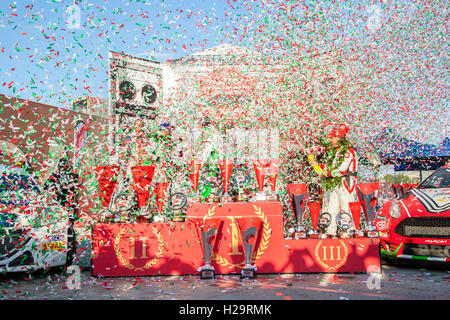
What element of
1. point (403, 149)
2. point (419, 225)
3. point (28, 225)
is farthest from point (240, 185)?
point (403, 149)

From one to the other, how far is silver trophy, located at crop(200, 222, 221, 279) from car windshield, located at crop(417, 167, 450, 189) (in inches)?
140

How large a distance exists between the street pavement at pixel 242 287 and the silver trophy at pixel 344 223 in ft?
1.80

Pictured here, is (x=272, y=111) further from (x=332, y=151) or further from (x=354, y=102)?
(x=332, y=151)

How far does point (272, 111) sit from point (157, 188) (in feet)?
13.3

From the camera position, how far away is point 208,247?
4.52 meters

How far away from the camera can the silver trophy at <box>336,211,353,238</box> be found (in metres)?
4.87

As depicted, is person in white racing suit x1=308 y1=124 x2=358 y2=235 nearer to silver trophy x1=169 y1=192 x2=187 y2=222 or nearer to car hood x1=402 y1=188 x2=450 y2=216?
car hood x1=402 y1=188 x2=450 y2=216

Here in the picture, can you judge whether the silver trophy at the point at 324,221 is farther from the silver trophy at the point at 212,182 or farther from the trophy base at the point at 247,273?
the silver trophy at the point at 212,182

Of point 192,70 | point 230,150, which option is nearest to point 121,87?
point 192,70

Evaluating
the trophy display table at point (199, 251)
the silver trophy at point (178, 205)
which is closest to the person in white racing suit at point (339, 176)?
the trophy display table at point (199, 251)

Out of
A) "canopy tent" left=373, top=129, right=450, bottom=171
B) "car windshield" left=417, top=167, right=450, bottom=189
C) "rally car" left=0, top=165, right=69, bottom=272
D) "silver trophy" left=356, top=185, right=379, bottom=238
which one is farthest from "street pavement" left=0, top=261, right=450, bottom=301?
"canopy tent" left=373, top=129, right=450, bottom=171

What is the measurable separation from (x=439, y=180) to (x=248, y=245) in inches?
135
